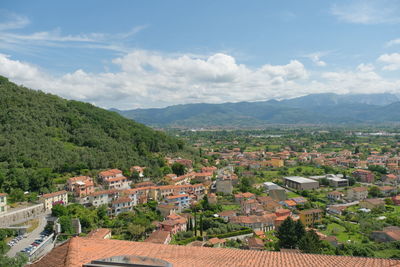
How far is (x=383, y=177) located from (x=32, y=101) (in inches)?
2130

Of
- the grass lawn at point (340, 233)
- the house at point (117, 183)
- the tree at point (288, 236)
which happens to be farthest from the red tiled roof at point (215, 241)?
the house at point (117, 183)

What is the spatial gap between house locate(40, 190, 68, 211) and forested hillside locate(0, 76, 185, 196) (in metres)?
1.96

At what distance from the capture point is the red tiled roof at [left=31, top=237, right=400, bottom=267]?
4164 millimetres

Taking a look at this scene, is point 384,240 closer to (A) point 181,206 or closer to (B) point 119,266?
(A) point 181,206

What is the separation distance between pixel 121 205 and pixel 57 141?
1641 cm

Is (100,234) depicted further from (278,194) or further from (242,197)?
(278,194)

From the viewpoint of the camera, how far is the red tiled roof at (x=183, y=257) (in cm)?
416

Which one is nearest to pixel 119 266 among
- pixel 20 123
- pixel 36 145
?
pixel 36 145

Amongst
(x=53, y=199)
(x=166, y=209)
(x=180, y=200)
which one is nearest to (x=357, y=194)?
(x=180, y=200)

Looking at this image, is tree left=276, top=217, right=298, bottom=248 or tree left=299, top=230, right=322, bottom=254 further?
tree left=276, top=217, right=298, bottom=248

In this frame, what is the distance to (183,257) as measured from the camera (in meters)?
4.66

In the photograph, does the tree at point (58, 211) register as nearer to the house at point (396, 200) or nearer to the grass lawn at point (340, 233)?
the grass lawn at point (340, 233)

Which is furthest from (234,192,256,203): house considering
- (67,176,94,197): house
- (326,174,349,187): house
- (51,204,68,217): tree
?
(51,204,68,217): tree

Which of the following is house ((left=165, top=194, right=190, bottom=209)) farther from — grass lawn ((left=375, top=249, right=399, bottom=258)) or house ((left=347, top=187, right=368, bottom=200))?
house ((left=347, top=187, right=368, bottom=200))
